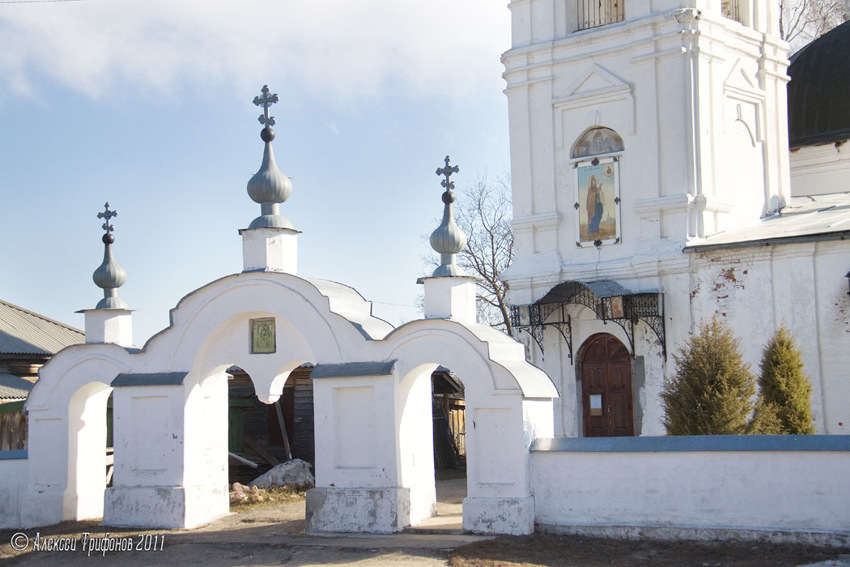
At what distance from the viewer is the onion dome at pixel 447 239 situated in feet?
44.0

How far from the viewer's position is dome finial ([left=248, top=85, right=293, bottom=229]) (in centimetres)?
1409

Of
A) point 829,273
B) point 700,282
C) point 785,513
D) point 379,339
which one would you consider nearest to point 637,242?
point 700,282

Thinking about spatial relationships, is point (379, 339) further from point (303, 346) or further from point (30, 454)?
point (30, 454)

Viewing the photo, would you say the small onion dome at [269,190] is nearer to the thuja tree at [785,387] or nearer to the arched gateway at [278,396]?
the arched gateway at [278,396]

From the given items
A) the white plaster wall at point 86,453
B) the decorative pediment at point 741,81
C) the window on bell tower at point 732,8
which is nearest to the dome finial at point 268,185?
the white plaster wall at point 86,453

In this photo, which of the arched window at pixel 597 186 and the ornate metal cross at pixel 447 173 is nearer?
the ornate metal cross at pixel 447 173

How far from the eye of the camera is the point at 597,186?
1925 centimetres

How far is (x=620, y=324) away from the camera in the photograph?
18.4 m

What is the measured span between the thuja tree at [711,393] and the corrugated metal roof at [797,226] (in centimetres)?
407

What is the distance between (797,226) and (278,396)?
9.22 meters

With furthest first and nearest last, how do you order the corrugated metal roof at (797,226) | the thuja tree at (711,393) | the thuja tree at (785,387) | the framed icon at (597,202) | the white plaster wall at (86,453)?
1. the framed icon at (597,202)
2. the corrugated metal roof at (797,226)
3. the white plaster wall at (86,453)
4. the thuja tree at (785,387)
5. the thuja tree at (711,393)

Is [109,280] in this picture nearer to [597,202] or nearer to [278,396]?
[278,396]

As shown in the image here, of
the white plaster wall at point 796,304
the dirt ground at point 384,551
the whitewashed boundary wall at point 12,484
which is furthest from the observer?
the white plaster wall at point 796,304

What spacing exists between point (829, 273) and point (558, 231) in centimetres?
484
